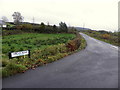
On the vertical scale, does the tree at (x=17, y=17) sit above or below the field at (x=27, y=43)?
above

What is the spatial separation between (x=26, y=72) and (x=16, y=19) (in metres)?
75.2

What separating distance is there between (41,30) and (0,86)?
40762 millimetres

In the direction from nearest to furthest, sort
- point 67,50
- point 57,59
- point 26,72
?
point 26,72
point 57,59
point 67,50

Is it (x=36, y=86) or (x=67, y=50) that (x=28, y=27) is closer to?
(x=67, y=50)

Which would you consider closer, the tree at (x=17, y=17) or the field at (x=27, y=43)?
the field at (x=27, y=43)

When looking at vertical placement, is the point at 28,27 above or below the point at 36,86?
above

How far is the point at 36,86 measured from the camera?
4391 millimetres

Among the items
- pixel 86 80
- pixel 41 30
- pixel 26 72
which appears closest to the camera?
pixel 86 80

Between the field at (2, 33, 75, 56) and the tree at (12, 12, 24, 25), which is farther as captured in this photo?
the tree at (12, 12, 24, 25)

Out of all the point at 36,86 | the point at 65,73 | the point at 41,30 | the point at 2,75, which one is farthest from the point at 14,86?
the point at 41,30

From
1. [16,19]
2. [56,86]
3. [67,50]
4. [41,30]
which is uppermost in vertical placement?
[16,19]

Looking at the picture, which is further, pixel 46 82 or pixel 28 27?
pixel 28 27

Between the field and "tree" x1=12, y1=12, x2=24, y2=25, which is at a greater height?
"tree" x1=12, y1=12, x2=24, y2=25

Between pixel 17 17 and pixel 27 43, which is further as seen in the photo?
pixel 17 17
